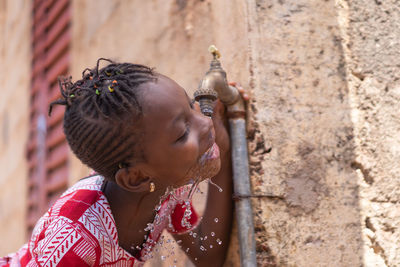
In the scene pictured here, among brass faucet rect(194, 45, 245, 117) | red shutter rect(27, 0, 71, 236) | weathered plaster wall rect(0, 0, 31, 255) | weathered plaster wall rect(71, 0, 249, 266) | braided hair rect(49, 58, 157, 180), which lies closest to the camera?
braided hair rect(49, 58, 157, 180)

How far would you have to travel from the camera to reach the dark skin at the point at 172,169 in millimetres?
1254

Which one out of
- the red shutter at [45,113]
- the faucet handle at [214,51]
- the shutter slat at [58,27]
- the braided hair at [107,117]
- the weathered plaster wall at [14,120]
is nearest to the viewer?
the braided hair at [107,117]

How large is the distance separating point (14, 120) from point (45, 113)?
102 cm

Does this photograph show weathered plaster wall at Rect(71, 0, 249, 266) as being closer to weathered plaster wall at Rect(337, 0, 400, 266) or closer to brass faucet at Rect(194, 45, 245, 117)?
brass faucet at Rect(194, 45, 245, 117)

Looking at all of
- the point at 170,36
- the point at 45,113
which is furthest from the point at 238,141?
the point at 45,113

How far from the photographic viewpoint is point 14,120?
5.04 m

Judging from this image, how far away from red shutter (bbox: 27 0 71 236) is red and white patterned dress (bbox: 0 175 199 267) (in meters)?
2.07

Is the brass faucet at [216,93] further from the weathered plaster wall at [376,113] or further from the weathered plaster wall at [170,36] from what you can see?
the weathered plaster wall at [376,113]

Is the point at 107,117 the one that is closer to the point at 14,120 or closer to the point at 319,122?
the point at 319,122

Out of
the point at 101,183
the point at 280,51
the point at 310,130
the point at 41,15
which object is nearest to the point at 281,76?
the point at 280,51

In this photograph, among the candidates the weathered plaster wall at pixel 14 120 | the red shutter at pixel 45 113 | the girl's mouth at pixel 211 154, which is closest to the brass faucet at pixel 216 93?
the girl's mouth at pixel 211 154

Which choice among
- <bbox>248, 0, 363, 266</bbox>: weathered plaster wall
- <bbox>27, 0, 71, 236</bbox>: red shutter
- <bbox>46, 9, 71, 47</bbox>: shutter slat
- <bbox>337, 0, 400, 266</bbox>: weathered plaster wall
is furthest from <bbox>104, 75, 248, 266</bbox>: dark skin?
<bbox>46, 9, 71, 47</bbox>: shutter slat

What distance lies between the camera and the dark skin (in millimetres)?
1254

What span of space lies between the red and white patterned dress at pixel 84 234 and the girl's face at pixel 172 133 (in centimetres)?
24
